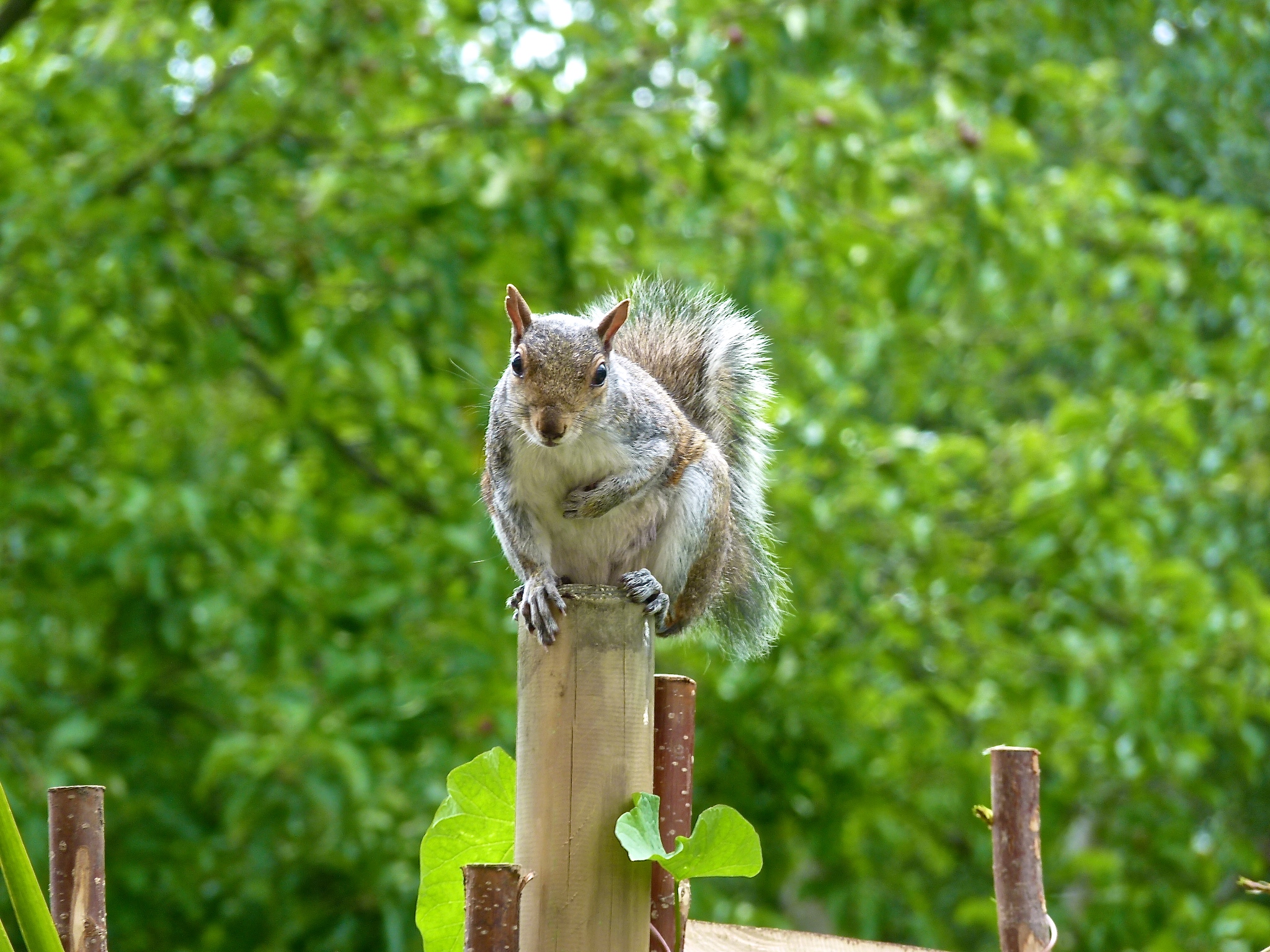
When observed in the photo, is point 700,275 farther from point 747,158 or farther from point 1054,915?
point 1054,915

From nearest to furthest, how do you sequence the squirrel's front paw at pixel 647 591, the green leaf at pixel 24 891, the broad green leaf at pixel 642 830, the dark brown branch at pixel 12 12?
the green leaf at pixel 24 891
the broad green leaf at pixel 642 830
the squirrel's front paw at pixel 647 591
the dark brown branch at pixel 12 12

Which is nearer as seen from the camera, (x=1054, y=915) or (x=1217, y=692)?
(x=1217, y=692)

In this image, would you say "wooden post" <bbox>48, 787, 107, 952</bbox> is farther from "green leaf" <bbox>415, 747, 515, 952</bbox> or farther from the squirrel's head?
the squirrel's head

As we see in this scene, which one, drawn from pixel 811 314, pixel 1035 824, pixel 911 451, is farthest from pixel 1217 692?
pixel 1035 824

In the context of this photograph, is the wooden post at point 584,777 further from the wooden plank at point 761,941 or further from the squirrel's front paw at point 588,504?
the squirrel's front paw at point 588,504

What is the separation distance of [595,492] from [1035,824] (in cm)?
65

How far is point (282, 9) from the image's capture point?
10.4 ft

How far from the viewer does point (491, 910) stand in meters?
0.89

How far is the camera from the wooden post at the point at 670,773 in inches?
44.0

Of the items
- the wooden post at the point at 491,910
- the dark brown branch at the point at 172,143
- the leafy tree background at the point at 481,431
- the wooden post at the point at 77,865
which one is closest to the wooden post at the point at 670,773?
the wooden post at the point at 491,910

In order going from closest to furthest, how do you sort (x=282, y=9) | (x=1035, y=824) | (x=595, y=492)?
(x=1035, y=824) < (x=595, y=492) < (x=282, y=9)

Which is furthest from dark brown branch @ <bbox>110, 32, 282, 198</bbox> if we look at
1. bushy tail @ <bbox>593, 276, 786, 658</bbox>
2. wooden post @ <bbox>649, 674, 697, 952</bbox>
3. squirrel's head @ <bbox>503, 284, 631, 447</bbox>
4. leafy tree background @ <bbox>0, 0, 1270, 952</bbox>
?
wooden post @ <bbox>649, 674, 697, 952</bbox>

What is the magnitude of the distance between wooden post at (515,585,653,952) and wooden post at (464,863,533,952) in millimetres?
152

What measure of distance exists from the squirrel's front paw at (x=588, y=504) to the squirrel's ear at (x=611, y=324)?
0.16 meters
